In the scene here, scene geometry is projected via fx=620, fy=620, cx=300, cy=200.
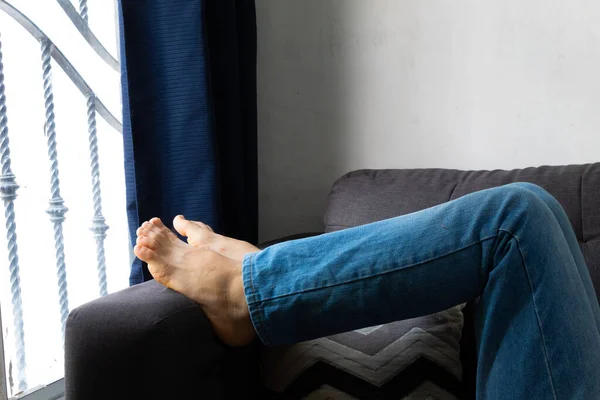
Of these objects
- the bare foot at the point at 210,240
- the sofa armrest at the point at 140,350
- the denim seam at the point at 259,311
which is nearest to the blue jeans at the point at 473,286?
the denim seam at the point at 259,311

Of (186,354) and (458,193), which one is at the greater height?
(458,193)

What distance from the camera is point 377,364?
1.01 metres

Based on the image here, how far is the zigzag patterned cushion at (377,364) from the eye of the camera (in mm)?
1003

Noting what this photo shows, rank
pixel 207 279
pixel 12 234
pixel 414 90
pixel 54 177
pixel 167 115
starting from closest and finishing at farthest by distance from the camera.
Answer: pixel 207 279
pixel 167 115
pixel 12 234
pixel 54 177
pixel 414 90

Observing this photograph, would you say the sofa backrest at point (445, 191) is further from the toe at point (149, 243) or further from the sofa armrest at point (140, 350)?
the sofa armrest at point (140, 350)

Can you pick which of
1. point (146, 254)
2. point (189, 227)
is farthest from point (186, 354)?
point (189, 227)

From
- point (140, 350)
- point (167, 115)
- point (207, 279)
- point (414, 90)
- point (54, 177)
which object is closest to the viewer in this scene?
point (140, 350)

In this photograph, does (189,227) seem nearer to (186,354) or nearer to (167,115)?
(167,115)

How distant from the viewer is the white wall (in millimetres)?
1572

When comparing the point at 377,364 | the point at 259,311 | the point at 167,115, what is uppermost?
the point at 167,115

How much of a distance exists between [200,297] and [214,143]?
0.50 metres

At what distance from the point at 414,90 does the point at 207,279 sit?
984 mm

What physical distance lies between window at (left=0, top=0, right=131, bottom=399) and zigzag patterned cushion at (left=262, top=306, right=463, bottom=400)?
0.67 metres

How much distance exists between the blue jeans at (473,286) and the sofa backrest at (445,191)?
38 cm
